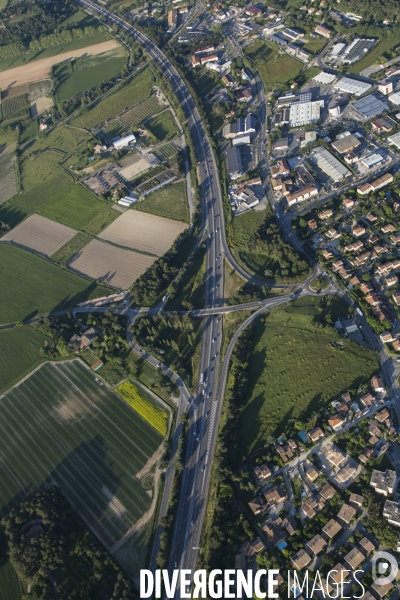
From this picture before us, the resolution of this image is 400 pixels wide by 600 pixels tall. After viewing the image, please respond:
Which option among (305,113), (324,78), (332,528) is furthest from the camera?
(324,78)

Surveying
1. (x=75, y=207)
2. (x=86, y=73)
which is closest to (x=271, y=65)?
(x=86, y=73)

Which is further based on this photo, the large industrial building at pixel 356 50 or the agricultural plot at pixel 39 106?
the agricultural plot at pixel 39 106

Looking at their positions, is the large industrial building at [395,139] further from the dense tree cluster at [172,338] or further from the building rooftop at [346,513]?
the building rooftop at [346,513]

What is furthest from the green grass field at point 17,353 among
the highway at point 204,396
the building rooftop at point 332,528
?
the building rooftop at point 332,528

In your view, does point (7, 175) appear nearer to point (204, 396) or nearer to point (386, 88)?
point (204, 396)

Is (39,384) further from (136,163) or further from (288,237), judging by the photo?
(136,163)

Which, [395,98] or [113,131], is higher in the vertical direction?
[113,131]

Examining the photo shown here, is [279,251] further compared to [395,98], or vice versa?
[395,98]
